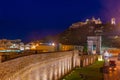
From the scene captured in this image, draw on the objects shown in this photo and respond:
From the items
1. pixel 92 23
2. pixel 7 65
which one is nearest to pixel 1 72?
pixel 7 65

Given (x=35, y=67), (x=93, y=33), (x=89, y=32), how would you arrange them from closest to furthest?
1. (x=35, y=67)
2. (x=93, y=33)
3. (x=89, y=32)

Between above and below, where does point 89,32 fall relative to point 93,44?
above

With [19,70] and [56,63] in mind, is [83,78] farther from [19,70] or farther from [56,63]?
[19,70]

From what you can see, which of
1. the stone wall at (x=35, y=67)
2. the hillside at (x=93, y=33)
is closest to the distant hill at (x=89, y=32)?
the hillside at (x=93, y=33)

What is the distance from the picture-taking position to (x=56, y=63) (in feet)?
142

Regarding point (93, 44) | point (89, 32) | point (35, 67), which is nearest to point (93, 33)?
point (89, 32)

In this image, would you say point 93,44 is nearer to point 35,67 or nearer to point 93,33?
point 35,67

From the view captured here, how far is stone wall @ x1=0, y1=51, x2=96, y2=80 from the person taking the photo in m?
21.1

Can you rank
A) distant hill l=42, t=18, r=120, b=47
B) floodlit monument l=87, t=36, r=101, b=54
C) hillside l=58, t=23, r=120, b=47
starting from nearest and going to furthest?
floodlit monument l=87, t=36, r=101, b=54
hillside l=58, t=23, r=120, b=47
distant hill l=42, t=18, r=120, b=47

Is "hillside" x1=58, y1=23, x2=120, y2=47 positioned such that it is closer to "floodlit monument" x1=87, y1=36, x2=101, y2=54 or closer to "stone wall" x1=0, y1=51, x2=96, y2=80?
"floodlit monument" x1=87, y1=36, x2=101, y2=54

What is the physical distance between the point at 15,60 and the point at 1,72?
431 cm

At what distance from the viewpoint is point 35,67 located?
3036 cm

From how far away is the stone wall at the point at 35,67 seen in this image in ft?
69.2

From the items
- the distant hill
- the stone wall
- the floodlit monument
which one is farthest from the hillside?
the stone wall
